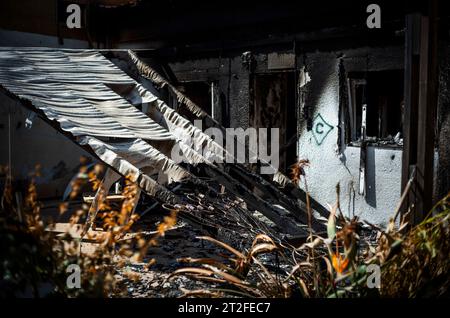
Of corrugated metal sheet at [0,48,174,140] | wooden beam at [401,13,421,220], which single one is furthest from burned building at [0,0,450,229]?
corrugated metal sheet at [0,48,174,140]

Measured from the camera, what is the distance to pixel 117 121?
6586mm

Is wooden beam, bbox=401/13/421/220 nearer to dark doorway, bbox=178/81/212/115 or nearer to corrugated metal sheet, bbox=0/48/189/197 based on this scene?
corrugated metal sheet, bbox=0/48/189/197

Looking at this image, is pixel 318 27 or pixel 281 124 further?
pixel 281 124

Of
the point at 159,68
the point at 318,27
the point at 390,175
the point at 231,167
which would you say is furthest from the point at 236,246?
the point at 159,68

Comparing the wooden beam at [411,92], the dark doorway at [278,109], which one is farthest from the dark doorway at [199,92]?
the wooden beam at [411,92]

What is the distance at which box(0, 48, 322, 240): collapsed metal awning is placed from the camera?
559 cm

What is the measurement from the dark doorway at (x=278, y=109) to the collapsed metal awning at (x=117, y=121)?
2.73 metres

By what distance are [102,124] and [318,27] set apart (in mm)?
4520

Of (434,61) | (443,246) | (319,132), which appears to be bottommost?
(443,246)

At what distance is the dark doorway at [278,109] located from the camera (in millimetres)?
9703

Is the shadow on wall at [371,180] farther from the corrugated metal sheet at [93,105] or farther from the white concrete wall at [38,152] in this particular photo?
the white concrete wall at [38,152]

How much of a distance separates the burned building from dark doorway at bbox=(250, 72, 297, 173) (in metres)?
0.03

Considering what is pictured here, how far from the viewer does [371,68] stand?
761cm
